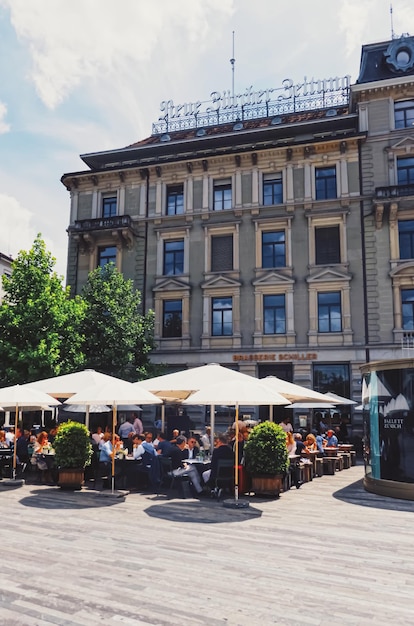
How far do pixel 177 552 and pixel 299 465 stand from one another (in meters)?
7.38

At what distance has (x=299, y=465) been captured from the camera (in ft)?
45.0

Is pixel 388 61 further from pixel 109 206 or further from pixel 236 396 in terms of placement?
pixel 236 396

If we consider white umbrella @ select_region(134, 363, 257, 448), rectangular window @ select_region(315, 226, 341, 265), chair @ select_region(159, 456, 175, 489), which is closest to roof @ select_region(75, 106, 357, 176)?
rectangular window @ select_region(315, 226, 341, 265)

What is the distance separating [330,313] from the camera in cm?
2583

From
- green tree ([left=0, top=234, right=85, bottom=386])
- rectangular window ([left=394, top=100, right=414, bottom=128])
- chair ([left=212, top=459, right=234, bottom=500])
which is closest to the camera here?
chair ([left=212, top=459, right=234, bottom=500])

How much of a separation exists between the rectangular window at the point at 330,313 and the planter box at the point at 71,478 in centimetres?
1629

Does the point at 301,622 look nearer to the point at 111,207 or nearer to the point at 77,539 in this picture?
the point at 77,539

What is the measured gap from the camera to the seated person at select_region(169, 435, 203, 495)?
11633 millimetres

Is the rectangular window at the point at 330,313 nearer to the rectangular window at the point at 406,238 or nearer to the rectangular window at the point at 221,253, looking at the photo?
the rectangular window at the point at 406,238

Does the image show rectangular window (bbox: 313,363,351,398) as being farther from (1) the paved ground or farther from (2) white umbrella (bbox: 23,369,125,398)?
(1) the paved ground

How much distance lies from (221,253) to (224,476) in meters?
18.2

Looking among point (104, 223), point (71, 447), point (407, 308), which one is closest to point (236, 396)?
point (71, 447)

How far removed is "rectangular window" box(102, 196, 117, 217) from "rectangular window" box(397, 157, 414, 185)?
15.9 metres

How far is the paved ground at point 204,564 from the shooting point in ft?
16.5
